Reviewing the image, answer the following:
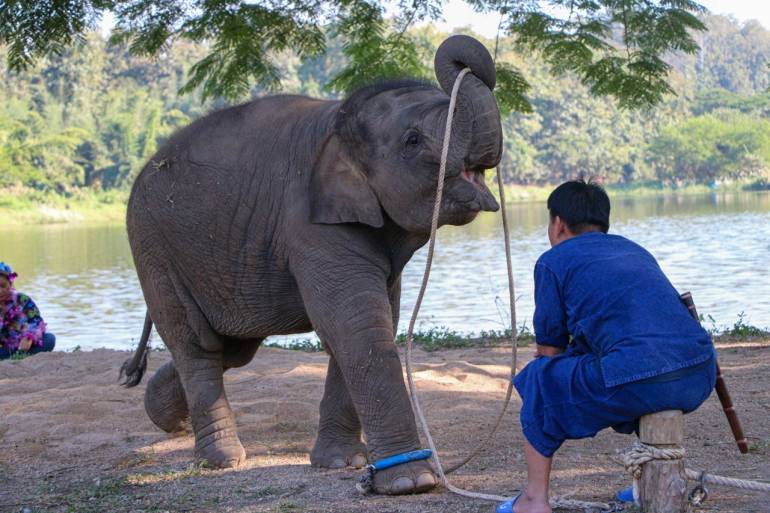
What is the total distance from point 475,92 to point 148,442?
314 centimetres

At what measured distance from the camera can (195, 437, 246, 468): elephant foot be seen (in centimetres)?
562

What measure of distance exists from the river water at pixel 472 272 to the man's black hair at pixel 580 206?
767cm

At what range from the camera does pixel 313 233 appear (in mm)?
5020

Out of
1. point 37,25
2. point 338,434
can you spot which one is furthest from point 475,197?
point 37,25

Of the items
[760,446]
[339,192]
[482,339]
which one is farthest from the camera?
[482,339]

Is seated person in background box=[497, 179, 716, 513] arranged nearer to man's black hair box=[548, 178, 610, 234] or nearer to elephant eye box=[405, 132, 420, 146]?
man's black hair box=[548, 178, 610, 234]

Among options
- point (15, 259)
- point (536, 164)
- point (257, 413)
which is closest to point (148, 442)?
point (257, 413)

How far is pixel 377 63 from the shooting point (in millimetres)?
8727

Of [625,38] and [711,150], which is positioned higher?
[625,38]

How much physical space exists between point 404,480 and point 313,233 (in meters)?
1.19

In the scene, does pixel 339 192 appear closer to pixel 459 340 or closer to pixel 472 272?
pixel 459 340

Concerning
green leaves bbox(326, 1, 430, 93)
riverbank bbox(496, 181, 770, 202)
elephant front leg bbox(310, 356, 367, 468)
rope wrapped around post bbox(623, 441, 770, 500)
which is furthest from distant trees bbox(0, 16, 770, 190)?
rope wrapped around post bbox(623, 441, 770, 500)

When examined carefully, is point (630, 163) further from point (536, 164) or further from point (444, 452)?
point (444, 452)

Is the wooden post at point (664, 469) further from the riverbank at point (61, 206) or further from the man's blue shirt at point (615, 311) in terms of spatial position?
the riverbank at point (61, 206)
